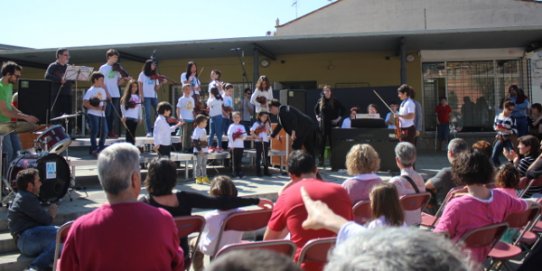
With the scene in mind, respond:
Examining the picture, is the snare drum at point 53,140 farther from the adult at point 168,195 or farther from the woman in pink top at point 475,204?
the woman in pink top at point 475,204

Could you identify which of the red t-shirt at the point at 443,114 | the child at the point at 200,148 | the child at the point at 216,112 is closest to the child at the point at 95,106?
the child at the point at 200,148

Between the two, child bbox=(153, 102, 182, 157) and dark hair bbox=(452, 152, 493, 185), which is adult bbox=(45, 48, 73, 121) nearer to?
child bbox=(153, 102, 182, 157)

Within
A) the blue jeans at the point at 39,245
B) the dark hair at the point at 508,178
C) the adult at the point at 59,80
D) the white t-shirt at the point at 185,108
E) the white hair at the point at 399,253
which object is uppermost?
the adult at the point at 59,80

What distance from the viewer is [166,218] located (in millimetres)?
2402

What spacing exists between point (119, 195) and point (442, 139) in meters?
13.2

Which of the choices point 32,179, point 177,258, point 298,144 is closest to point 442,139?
point 298,144

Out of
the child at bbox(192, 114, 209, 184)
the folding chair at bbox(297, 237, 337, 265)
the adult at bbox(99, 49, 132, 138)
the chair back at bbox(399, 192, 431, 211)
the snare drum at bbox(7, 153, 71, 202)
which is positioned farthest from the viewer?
the adult at bbox(99, 49, 132, 138)

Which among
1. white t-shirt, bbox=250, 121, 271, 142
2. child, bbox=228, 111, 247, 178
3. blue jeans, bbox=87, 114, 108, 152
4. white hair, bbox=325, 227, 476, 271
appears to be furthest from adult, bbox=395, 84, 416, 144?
white hair, bbox=325, 227, 476, 271

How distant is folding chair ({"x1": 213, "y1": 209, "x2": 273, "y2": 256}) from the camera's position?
11.5ft

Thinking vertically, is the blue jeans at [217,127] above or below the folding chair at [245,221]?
above

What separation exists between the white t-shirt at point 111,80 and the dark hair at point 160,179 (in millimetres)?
5951

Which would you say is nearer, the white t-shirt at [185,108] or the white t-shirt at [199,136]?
the white t-shirt at [199,136]

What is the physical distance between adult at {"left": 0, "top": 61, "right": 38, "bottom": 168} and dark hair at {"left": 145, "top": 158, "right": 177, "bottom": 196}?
3.75 metres

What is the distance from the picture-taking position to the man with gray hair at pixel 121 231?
2.21 meters
